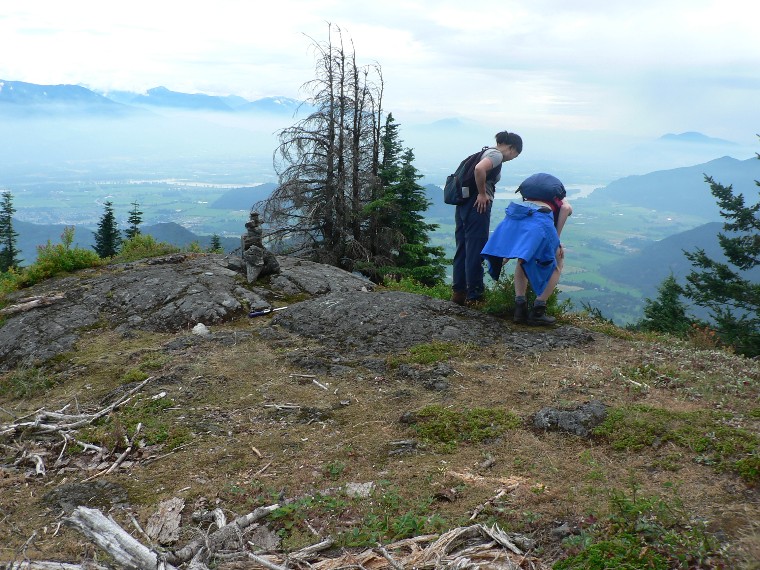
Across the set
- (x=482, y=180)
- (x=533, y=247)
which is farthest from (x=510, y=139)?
(x=533, y=247)

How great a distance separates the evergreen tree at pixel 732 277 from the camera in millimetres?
20781

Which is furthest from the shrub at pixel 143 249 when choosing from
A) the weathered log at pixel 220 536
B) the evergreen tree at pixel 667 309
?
the evergreen tree at pixel 667 309

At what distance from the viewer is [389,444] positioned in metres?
4.29

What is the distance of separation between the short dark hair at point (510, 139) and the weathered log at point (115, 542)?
656cm

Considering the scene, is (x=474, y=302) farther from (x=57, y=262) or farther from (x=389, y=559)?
(x=57, y=262)

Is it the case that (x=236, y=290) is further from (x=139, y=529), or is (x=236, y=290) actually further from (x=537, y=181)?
(x=139, y=529)

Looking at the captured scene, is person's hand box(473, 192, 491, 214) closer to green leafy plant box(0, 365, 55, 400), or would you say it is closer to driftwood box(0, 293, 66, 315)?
green leafy plant box(0, 365, 55, 400)

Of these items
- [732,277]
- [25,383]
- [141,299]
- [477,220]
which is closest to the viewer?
[25,383]

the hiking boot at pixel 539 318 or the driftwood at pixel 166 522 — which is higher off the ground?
the hiking boot at pixel 539 318

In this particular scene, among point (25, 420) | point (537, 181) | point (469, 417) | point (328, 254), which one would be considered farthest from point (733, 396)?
point (328, 254)

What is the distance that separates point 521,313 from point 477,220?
61.5 inches

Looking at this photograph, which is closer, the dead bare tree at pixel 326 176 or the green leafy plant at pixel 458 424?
the green leafy plant at pixel 458 424

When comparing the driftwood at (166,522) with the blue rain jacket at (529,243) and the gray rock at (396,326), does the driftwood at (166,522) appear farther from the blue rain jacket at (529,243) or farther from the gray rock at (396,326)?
the blue rain jacket at (529,243)

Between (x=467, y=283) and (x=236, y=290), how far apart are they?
3.92 meters
